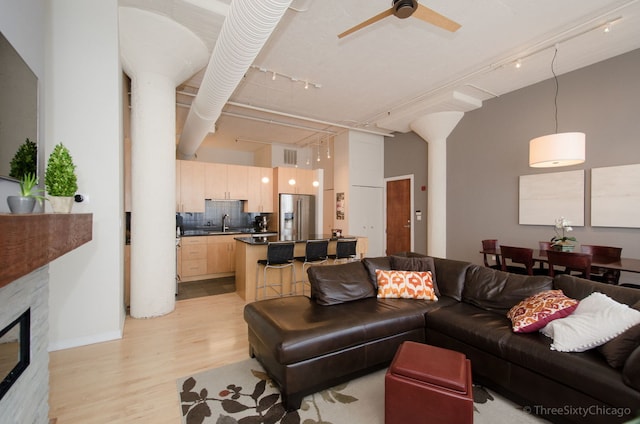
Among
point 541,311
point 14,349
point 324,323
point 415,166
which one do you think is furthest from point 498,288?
point 415,166

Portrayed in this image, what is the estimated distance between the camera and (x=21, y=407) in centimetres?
138

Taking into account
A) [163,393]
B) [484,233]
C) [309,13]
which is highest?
[309,13]

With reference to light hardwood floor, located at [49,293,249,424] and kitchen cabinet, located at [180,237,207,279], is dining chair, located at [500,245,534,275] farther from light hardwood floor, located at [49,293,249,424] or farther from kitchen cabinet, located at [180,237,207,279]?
kitchen cabinet, located at [180,237,207,279]

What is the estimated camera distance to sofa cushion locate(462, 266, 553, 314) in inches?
98.2

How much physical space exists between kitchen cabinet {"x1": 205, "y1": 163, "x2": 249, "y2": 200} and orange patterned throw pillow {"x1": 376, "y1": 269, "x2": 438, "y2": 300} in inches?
173

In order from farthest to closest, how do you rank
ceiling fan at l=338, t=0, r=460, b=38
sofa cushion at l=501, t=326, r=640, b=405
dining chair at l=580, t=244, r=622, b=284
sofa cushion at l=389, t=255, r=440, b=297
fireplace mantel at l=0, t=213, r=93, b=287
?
sofa cushion at l=389, t=255, r=440, b=297
dining chair at l=580, t=244, r=622, b=284
ceiling fan at l=338, t=0, r=460, b=38
sofa cushion at l=501, t=326, r=640, b=405
fireplace mantel at l=0, t=213, r=93, b=287

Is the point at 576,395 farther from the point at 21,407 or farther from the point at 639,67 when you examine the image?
the point at 639,67

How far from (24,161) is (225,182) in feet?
15.2

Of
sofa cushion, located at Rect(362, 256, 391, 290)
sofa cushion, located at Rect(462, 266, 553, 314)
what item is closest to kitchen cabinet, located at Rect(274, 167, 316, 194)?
sofa cushion, located at Rect(362, 256, 391, 290)

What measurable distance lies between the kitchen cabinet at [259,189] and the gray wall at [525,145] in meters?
4.08

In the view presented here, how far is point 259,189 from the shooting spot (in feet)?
22.2

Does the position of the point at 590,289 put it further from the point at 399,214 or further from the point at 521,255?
the point at 399,214

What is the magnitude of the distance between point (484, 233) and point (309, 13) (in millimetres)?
4585

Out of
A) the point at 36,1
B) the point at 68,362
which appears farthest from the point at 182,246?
the point at 36,1
